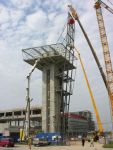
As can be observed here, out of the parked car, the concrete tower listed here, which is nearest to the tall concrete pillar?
the concrete tower

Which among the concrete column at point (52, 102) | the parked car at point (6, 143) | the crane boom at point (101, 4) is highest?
the crane boom at point (101, 4)

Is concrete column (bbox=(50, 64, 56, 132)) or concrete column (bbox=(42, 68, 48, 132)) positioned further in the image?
concrete column (bbox=(42, 68, 48, 132))

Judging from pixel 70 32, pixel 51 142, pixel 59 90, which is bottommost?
pixel 51 142

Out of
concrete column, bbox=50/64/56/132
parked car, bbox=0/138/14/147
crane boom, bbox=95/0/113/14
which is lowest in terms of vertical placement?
parked car, bbox=0/138/14/147

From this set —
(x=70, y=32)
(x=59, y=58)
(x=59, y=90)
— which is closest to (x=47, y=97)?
(x=59, y=90)

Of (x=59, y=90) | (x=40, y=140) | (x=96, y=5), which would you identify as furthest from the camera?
(x=59, y=90)

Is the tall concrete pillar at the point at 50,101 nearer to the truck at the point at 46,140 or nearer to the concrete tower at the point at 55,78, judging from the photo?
the concrete tower at the point at 55,78

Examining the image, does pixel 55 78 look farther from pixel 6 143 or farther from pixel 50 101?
pixel 6 143

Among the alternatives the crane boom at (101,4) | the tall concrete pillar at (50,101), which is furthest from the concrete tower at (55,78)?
the crane boom at (101,4)

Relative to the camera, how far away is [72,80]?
470ft

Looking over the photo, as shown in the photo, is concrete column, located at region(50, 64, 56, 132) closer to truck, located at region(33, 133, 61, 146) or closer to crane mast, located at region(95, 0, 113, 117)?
truck, located at region(33, 133, 61, 146)

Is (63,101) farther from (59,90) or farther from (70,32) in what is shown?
(70,32)

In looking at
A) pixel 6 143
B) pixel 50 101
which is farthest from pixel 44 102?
pixel 6 143

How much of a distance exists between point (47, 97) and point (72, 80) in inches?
548
